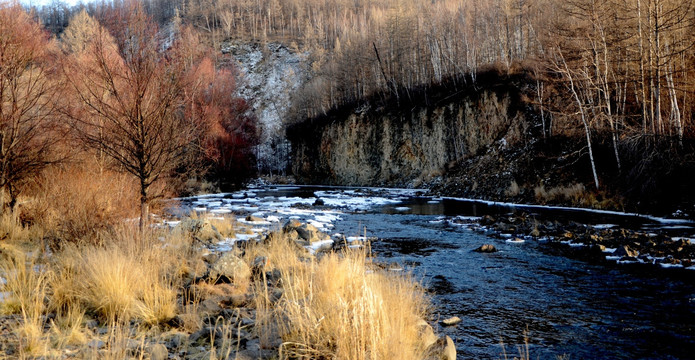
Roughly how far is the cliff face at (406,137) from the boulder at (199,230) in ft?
85.1

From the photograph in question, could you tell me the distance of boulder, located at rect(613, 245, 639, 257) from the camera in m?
9.43

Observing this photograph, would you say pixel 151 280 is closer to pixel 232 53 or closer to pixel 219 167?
pixel 219 167

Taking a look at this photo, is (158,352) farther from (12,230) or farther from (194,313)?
(12,230)

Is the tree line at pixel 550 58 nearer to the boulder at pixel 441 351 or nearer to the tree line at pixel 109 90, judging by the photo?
the tree line at pixel 109 90

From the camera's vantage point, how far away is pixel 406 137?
145ft

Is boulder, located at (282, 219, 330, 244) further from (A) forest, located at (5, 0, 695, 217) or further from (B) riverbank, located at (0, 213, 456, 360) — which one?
(B) riverbank, located at (0, 213, 456, 360)

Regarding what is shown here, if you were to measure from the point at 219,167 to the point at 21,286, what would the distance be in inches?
1355

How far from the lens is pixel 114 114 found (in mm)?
7145

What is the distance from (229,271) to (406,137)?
39203 mm

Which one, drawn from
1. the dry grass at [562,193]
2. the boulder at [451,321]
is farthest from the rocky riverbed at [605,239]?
the dry grass at [562,193]

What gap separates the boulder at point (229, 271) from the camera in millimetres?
6227

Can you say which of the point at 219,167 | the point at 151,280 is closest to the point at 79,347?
the point at 151,280

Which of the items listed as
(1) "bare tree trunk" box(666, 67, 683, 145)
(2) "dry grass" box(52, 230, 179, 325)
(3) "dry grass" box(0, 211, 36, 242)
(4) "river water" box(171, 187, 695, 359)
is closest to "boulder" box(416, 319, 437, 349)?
(4) "river water" box(171, 187, 695, 359)

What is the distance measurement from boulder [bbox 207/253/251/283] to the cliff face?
92.7ft
